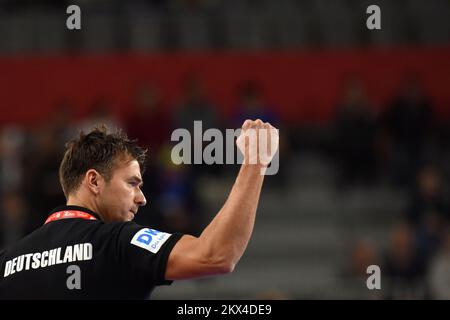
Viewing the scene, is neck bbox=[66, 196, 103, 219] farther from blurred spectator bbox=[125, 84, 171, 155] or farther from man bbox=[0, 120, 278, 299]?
blurred spectator bbox=[125, 84, 171, 155]

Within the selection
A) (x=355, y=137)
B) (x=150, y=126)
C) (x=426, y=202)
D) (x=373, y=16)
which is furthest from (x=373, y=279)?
(x=373, y=16)

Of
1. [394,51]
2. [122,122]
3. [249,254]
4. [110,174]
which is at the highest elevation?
[394,51]

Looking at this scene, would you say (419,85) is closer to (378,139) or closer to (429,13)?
(378,139)

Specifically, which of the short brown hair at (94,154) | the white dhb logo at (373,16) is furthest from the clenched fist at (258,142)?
the white dhb logo at (373,16)

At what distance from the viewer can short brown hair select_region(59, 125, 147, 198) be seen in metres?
4.39

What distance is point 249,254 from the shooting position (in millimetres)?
13734

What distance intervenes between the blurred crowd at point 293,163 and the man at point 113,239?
6.93 m

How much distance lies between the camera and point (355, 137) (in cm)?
1391

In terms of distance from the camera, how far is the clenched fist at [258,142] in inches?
160

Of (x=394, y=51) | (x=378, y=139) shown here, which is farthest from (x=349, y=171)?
Answer: (x=394, y=51)

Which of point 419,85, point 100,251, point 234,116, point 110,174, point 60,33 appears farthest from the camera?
point 60,33

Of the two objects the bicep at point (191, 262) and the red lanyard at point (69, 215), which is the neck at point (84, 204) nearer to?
the red lanyard at point (69, 215)

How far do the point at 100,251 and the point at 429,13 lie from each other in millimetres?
13421

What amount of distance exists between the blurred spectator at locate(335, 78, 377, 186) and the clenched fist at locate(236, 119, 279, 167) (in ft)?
32.3
